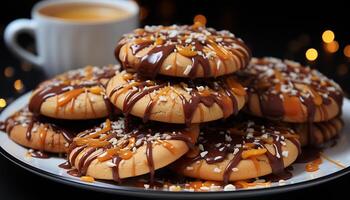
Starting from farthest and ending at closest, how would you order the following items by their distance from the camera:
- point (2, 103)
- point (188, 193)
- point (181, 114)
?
point (2, 103)
point (181, 114)
point (188, 193)

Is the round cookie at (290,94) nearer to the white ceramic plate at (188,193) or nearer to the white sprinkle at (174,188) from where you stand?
the white ceramic plate at (188,193)

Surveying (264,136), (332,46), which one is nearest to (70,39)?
(264,136)

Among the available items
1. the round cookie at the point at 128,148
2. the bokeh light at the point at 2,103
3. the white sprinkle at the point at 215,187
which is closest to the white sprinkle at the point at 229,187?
the white sprinkle at the point at 215,187

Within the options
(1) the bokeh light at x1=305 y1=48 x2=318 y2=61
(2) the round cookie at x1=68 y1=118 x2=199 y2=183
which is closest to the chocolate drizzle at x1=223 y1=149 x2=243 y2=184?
(2) the round cookie at x1=68 y1=118 x2=199 y2=183

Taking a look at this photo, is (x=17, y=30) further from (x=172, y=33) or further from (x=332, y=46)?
(x=332, y=46)

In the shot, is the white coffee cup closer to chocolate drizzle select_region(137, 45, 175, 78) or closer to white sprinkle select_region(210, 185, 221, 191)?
chocolate drizzle select_region(137, 45, 175, 78)

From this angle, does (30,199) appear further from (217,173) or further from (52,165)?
(217,173)
